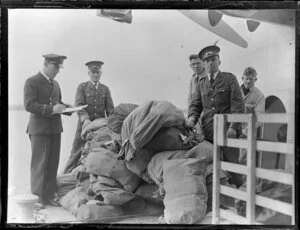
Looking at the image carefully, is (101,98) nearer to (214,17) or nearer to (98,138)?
(98,138)

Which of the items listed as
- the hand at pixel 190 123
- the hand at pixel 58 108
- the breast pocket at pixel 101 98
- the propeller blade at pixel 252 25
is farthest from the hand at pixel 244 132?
the hand at pixel 58 108

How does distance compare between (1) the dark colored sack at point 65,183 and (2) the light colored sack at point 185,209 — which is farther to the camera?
(1) the dark colored sack at point 65,183

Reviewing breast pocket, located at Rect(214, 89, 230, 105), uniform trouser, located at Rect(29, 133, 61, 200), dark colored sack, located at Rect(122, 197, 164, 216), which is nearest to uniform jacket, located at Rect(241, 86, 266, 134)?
breast pocket, located at Rect(214, 89, 230, 105)

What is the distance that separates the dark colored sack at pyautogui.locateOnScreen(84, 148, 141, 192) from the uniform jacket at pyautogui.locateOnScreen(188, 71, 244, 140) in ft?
1.63

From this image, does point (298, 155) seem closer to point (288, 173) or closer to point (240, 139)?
point (288, 173)

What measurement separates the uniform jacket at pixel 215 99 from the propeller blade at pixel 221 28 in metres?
0.20

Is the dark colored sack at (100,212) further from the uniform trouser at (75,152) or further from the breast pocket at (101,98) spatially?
the breast pocket at (101,98)

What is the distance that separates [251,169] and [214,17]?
0.91 meters

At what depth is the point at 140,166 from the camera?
8.75 ft

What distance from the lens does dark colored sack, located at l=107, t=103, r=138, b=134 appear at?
270cm

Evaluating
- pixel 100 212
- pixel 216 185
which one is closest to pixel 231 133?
pixel 216 185

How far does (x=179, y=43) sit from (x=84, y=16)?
1.90 ft

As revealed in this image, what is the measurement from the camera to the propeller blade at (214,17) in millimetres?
2643

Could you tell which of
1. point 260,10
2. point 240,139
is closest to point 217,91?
point 240,139
